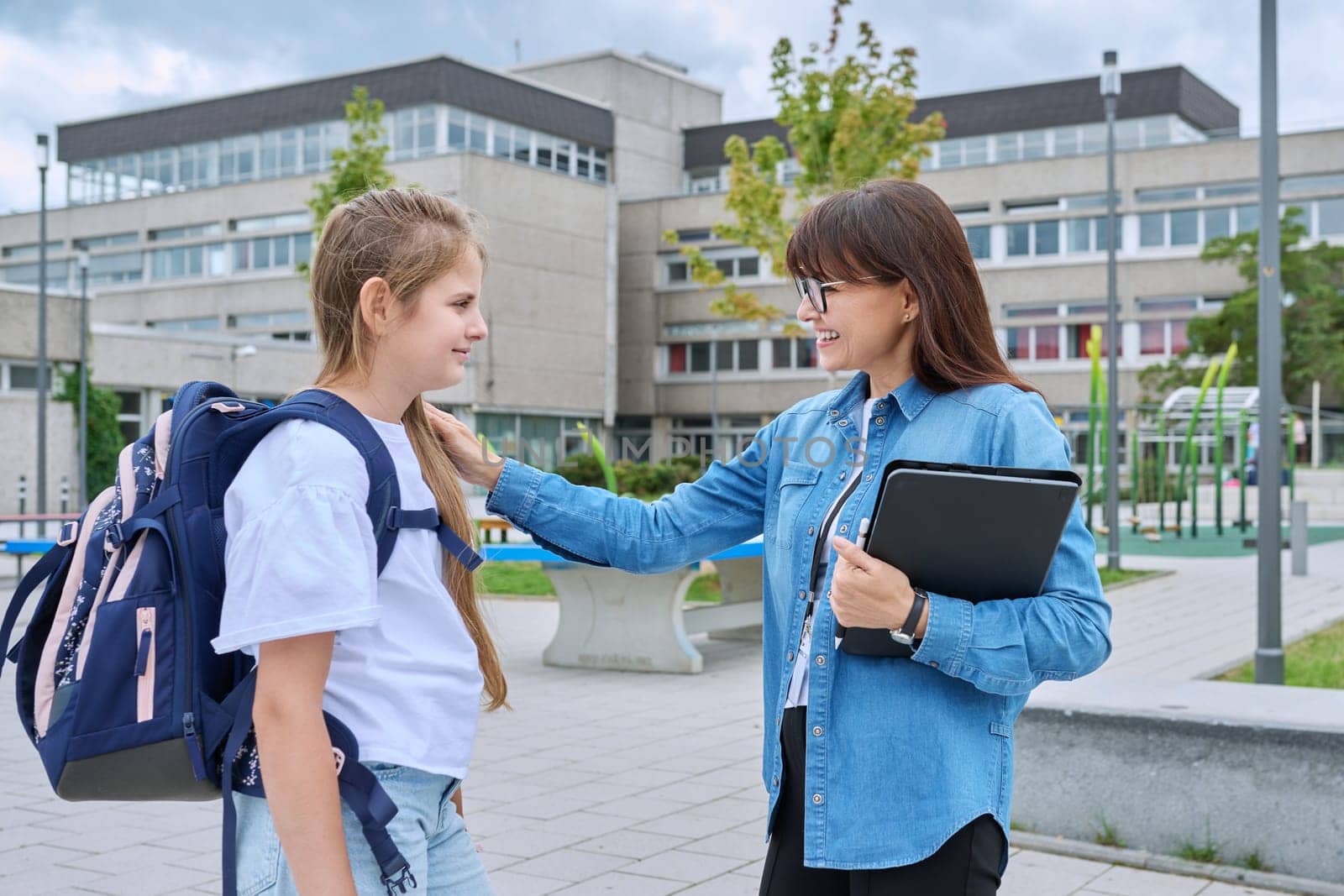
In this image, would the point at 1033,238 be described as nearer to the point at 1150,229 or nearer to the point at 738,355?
the point at 1150,229

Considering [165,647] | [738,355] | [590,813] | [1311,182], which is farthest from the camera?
[738,355]

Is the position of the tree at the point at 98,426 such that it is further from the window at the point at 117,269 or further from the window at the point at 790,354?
the window at the point at 790,354

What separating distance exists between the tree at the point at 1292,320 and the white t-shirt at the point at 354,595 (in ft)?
155

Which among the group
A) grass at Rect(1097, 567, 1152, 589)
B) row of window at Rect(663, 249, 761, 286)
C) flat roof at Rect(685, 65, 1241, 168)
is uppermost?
flat roof at Rect(685, 65, 1241, 168)

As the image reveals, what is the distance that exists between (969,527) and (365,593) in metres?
0.88

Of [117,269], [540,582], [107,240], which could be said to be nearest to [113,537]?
[540,582]

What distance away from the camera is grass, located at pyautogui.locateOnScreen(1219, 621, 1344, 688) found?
8391mm

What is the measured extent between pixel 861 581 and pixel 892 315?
0.51 m

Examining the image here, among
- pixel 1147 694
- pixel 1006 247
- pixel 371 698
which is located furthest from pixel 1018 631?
pixel 1006 247

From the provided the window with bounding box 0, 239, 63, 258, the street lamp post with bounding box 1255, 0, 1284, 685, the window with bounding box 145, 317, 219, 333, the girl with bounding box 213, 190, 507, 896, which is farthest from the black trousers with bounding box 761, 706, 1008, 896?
the window with bounding box 0, 239, 63, 258

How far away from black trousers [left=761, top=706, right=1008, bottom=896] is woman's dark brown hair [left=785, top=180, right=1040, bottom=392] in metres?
0.63

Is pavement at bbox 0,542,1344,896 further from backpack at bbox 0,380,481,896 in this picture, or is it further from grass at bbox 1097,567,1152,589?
grass at bbox 1097,567,1152,589

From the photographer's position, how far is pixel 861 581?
6.98 ft

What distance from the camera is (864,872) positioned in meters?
2.28
